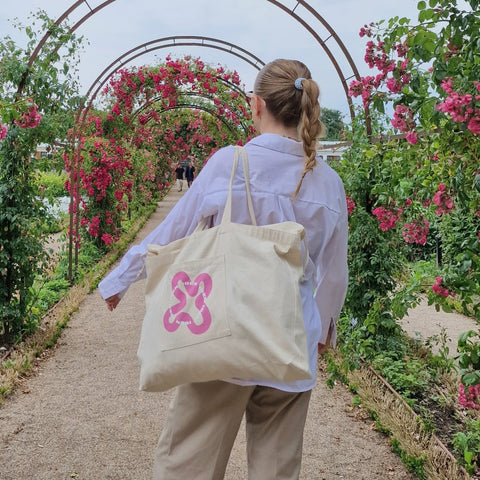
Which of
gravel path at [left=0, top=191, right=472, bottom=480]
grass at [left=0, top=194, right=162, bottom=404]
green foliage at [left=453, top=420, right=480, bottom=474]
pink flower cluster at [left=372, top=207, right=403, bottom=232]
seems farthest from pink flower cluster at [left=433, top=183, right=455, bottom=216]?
grass at [left=0, top=194, right=162, bottom=404]

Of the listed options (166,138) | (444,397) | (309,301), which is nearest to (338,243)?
(309,301)

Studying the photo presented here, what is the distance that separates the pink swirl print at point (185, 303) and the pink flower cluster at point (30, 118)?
3.82 meters

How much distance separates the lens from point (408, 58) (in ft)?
9.23

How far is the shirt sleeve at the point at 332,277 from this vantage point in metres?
1.92

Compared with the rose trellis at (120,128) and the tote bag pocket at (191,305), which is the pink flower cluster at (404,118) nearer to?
the tote bag pocket at (191,305)

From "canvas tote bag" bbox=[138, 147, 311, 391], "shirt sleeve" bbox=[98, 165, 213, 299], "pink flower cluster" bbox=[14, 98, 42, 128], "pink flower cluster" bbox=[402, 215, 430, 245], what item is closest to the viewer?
"canvas tote bag" bbox=[138, 147, 311, 391]

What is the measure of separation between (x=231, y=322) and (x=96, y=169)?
8.87m

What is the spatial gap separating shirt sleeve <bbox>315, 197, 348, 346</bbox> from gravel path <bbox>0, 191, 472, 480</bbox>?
1.48 m

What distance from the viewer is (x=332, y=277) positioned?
1.98 metres

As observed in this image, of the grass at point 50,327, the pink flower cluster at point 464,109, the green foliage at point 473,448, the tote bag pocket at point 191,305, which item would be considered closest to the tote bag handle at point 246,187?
the tote bag pocket at point 191,305

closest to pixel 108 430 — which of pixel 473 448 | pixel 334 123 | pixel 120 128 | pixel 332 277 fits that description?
pixel 473 448

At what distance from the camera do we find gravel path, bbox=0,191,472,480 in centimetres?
327

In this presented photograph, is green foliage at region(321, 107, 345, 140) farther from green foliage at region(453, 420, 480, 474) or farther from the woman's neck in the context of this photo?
green foliage at region(453, 420, 480, 474)

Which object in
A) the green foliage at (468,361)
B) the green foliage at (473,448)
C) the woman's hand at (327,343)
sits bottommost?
the green foliage at (473,448)
